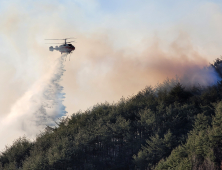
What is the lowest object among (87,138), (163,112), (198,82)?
(87,138)

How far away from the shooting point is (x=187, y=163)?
4384 centimetres

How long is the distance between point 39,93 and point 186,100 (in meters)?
42.9

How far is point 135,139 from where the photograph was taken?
63.2 m

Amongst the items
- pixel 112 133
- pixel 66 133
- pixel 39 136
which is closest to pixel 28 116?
pixel 39 136

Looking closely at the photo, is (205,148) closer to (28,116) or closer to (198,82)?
(198,82)

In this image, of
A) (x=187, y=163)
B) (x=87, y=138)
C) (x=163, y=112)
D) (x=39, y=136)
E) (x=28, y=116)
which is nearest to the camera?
(x=187, y=163)

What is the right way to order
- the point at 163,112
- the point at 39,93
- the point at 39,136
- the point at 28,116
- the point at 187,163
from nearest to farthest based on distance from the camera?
the point at 187,163, the point at 163,112, the point at 39,136, the point at 39,93, the point at 28,116

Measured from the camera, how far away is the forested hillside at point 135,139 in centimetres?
4812

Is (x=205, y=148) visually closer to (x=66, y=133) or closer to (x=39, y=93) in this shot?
(x=66, y=133)

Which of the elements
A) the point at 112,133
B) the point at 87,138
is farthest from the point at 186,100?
the point at 87,138

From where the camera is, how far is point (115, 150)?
212ft

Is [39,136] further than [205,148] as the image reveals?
Yes

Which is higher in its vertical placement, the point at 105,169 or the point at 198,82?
the point at 198,82

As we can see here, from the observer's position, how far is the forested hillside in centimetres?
4812
